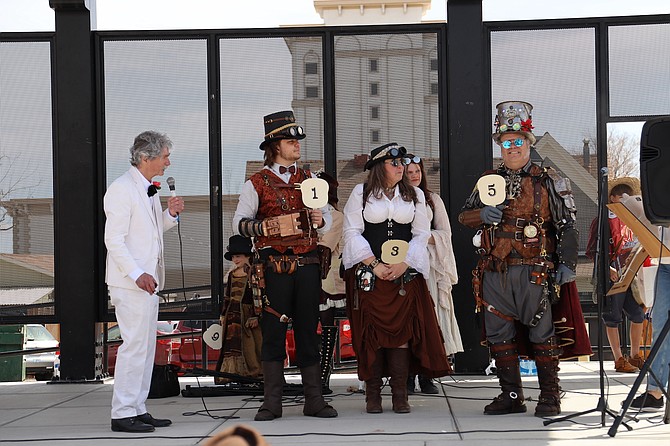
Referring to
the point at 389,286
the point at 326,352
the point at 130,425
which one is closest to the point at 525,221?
the point at 389,286

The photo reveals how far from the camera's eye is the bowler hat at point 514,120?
6656 mm

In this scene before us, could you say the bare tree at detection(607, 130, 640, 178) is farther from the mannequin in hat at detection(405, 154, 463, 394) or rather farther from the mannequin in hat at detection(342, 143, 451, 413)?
the mannequin in hat at detection(342, 143, 451, 413)

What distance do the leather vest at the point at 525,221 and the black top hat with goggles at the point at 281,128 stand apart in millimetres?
1525

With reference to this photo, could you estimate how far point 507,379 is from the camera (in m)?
6.60

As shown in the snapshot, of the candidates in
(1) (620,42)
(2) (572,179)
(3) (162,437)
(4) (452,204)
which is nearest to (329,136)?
(4) (452,204)

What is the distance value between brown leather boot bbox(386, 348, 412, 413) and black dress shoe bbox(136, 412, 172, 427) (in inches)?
60.4

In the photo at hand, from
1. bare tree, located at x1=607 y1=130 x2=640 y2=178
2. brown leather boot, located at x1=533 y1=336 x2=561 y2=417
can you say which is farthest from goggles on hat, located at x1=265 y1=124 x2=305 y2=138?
bare tree, located at x1=607 y1=130 x2=640 y2=178

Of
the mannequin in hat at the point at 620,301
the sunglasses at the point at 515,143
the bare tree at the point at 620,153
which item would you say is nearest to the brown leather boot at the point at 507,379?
the sunglasses at the point at 515,143

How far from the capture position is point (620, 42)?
912 cm

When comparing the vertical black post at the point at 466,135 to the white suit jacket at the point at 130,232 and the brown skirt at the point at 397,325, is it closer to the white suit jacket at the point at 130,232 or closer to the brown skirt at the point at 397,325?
the brown skirt at the point at 397,325

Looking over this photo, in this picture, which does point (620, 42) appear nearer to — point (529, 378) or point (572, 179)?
point (572, 179)

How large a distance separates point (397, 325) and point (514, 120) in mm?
1606

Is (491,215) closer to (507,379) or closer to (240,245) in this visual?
(507,379)

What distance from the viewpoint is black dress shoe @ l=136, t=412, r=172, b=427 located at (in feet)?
20.6
